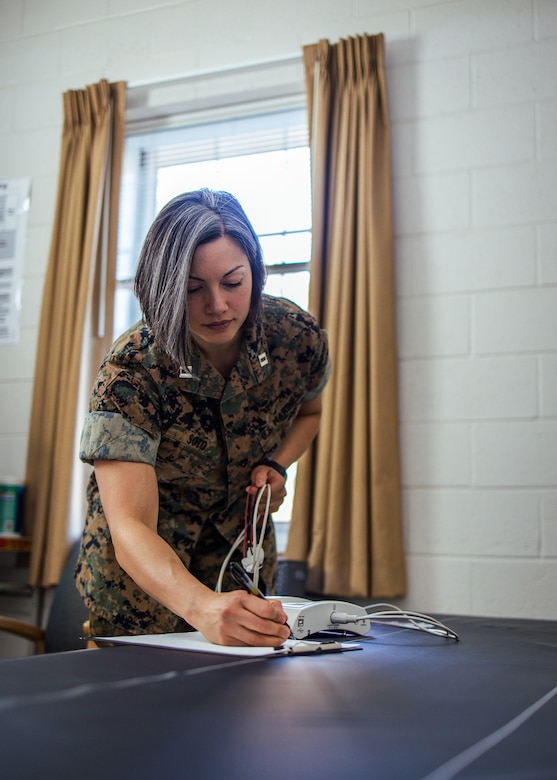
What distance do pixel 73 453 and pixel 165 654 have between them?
7.02ft

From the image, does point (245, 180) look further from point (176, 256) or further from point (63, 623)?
point (176, 256)

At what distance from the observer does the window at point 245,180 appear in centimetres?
305

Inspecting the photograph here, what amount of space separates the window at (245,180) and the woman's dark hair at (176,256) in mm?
1623

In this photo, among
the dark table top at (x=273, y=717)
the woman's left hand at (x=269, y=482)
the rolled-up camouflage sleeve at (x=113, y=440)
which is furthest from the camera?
the woman's left hand at (x=269, y=482)

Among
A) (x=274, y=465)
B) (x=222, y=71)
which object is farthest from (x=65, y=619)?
(x=222, y=71)

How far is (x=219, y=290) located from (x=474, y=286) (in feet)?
4.94

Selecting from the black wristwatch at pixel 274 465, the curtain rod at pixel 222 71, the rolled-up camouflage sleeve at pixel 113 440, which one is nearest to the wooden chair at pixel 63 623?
the black wristwatch at pixel 274 465

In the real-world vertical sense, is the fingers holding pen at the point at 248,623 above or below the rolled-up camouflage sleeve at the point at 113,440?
below

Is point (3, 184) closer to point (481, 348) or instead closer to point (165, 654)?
point (481, 348)

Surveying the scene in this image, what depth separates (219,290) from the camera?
1.32m

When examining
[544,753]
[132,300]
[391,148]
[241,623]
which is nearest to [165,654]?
[241,623]

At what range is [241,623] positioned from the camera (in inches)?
39.2

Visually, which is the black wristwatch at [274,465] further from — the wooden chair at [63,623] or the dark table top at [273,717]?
the wooden chair at [63,623]

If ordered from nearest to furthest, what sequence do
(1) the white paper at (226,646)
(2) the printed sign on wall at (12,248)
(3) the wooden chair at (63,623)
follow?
(1) the white paper at (226,646) < (3) the wooden chair at (63,623) < (2) the printed sign on wall at (12,248)
